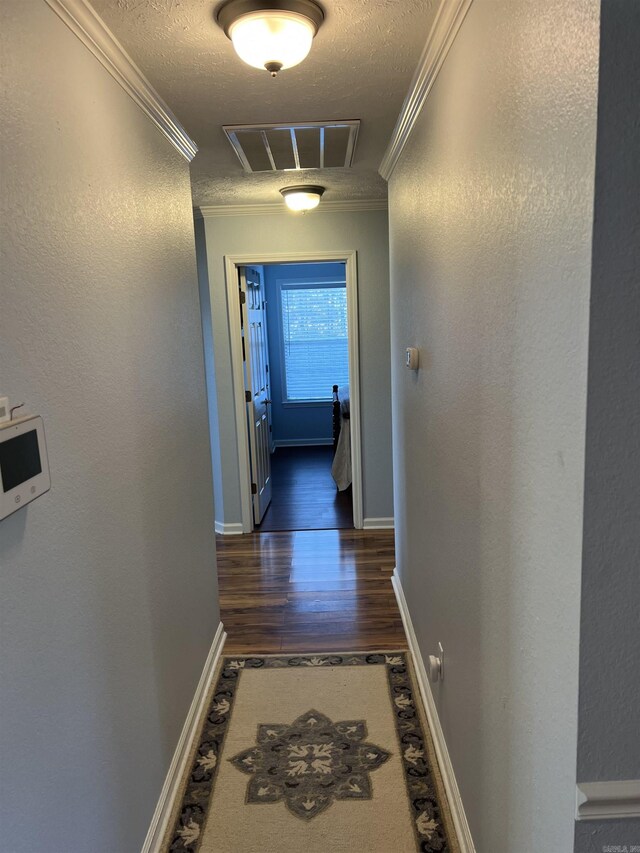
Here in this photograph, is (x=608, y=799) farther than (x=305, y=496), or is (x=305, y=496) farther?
(x=305, y=496)

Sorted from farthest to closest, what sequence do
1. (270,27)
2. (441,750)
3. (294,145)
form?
(294,145) → (441,750) → (270,27)

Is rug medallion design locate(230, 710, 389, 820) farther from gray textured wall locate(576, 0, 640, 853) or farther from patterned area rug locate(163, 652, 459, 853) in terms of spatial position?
gray textured wall locate(576, 0, 640, 853)

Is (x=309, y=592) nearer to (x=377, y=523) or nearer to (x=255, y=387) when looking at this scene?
(x=377, y=523)

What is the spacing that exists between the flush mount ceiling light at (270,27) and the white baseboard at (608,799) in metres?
1.75

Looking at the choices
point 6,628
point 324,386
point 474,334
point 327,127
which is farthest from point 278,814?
point 324,386

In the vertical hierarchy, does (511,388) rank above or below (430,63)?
below

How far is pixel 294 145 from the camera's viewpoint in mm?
2703

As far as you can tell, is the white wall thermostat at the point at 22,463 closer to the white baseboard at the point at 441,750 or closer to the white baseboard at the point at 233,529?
the white baseboard at the point at 441,750

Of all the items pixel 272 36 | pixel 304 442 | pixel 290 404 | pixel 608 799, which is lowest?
pixel 304 442

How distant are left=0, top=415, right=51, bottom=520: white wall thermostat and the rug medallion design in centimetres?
148

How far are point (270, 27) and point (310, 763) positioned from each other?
2.34 metres

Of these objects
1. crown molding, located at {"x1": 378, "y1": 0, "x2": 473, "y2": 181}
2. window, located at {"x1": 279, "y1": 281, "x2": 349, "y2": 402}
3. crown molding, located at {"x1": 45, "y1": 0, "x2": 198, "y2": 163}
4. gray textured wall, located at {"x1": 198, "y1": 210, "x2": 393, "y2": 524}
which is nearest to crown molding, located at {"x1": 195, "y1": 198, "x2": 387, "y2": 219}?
gray textured wall, located at {"x1": 198, "y1": 210, "x2": 393, "y2": 524}

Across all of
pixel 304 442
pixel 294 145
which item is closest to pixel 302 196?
pixel 294 145

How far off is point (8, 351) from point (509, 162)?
0.99 m
